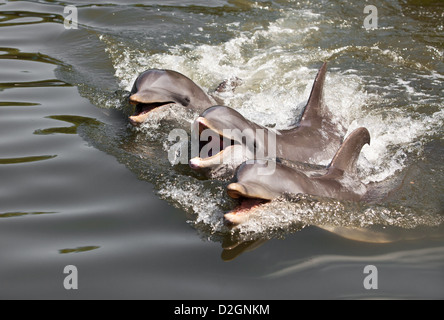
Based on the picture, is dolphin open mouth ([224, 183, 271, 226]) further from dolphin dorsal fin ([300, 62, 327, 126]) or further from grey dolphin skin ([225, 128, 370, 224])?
dolphin dorsal fin ([300, 62, 327, 126])

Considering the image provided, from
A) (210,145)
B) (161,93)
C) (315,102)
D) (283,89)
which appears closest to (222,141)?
(210,145)

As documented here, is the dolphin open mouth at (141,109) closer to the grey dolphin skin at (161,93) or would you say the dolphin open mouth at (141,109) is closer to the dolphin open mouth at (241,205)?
the grey dolphin skin at (161,93)

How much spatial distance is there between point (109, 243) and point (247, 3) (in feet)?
33.6

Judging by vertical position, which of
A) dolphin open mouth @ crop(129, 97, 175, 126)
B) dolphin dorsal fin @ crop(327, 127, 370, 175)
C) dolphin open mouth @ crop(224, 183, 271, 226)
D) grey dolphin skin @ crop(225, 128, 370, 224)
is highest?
dolphin open mouth @ crop(129, 97, 175, 126)

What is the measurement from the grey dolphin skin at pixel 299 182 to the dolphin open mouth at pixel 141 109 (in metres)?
2.62

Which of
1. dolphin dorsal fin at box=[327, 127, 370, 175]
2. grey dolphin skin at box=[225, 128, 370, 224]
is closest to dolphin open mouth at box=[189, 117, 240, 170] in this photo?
grey dolphin skin at box=[225, 128, 370, 224]

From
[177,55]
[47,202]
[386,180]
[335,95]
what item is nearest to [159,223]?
[47,202]

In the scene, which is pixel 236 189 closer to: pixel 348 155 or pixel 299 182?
pixel 299 182

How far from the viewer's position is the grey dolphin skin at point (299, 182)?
5.12 metres

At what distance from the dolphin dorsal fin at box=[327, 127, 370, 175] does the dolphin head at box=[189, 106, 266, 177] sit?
0.90 metres

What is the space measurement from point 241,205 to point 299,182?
700 mm

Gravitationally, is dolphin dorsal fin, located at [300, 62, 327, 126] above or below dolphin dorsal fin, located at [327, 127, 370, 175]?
above

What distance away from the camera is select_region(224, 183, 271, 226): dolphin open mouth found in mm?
4996

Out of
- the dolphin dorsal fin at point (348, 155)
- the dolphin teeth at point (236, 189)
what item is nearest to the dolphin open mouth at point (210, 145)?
the dolphin teeth at point (236, 189)
